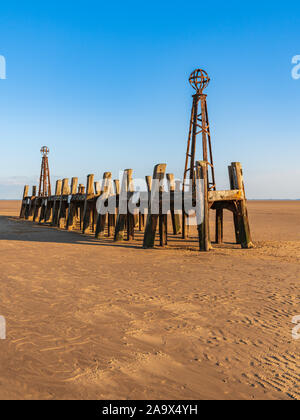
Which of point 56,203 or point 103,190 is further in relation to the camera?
point 56,203

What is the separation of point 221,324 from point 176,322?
60 centimetres

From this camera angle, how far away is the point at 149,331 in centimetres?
405

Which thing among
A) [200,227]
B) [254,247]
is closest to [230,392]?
[200,227]

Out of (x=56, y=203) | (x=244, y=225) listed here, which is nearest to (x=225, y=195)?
(x=244, y=225)

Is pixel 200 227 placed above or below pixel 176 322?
above

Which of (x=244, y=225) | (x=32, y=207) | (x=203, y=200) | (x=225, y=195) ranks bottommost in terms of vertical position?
(x=244, y=225)

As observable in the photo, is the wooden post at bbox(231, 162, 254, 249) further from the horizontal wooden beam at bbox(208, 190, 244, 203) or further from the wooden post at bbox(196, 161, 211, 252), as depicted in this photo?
the wooden post at bbox(196, 161, 211, 252)

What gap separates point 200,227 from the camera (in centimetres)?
976

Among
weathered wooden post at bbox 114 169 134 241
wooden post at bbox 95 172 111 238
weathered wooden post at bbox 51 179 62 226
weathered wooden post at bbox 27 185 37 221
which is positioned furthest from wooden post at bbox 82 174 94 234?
weathered wooden post at bbox 27 185 37 221

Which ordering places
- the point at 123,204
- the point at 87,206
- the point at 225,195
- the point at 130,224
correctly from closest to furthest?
the point at 225,195 < the point at 123,204 < the point at 130,224 < the point at 87,206

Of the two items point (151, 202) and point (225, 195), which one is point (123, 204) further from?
point (225, 195)

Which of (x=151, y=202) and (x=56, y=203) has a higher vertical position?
(x=56, y=203)

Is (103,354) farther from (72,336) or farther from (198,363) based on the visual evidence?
(198,363)
